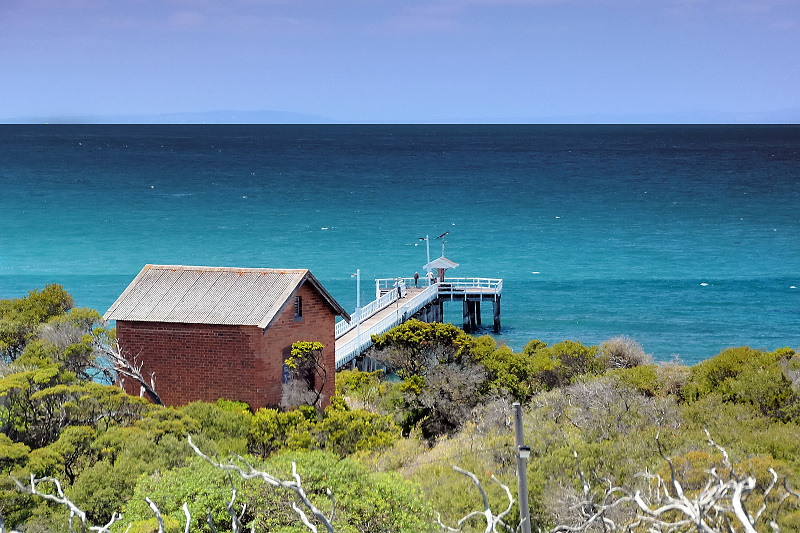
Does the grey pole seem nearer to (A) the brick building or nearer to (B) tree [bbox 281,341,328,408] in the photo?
(B) tree [bbox 281,341,328,408]

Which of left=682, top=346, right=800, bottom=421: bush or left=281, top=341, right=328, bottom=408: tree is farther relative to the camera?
left=281, top=341, right=328, bottom=408: tree

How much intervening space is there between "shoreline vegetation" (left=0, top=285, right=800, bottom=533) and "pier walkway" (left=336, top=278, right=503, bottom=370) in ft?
25.3

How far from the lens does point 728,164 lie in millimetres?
181750

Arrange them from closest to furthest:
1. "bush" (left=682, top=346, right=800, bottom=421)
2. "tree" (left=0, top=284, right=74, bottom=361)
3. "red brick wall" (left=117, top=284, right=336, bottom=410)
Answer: "bush" (left=682, top=346, right=800, bottom=421)
"red brick wall" (left=117, top=284, right=336, bottom=410)
"tree" (left=0, top=284, right=74, bottom=361)

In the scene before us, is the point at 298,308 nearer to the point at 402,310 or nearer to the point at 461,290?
the point at 402,310

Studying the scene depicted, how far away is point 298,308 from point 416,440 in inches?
233

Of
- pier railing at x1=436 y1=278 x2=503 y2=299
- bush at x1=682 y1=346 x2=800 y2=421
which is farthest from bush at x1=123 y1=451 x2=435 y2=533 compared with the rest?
pier railing at x1=436 y1=278 x2=503 y2=299

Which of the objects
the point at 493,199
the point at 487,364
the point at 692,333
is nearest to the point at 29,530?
the point at 487,364

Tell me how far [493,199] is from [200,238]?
49265mm

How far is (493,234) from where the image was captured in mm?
98750

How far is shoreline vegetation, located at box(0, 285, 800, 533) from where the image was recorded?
17.6 meters

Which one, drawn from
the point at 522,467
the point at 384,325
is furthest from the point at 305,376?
the point at 522,467

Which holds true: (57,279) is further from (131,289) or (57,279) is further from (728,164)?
(728,164)

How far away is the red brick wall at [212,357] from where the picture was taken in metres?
27.8
